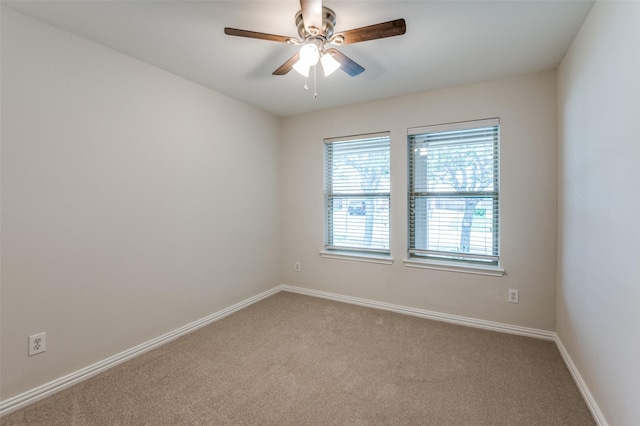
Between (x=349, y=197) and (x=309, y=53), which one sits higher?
(x=309, y=53)

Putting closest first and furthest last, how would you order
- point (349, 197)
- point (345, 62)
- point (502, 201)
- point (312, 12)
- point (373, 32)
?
point (312, 12), point (373, 32), point (345, 62), point (502, 201), point (349, 197)

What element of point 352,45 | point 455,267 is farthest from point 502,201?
point 352,45

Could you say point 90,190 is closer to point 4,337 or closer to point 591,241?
point 4,337

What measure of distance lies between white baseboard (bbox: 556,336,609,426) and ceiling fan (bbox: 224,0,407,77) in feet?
7.67

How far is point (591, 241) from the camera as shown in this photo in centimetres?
173

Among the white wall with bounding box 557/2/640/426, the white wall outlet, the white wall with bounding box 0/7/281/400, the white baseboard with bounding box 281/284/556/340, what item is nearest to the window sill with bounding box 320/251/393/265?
the white baseboard with bounding box 281/284/556/340

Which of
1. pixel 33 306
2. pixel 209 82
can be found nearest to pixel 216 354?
pixel 33 306

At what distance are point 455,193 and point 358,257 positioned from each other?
4.21 feet

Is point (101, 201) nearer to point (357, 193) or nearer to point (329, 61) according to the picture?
point (329, 61)

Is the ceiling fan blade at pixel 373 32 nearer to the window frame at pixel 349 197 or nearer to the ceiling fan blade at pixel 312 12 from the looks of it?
the ceiling fan blade at pixel 312 12

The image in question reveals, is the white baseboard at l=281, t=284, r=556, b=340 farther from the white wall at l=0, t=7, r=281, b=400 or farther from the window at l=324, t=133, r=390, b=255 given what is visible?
the white wall at l=0, t=7, r=281, b=400

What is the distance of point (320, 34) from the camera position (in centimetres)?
165

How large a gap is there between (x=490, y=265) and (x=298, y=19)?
2.71 meters

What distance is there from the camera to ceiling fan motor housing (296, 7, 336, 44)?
1671 millimetres
